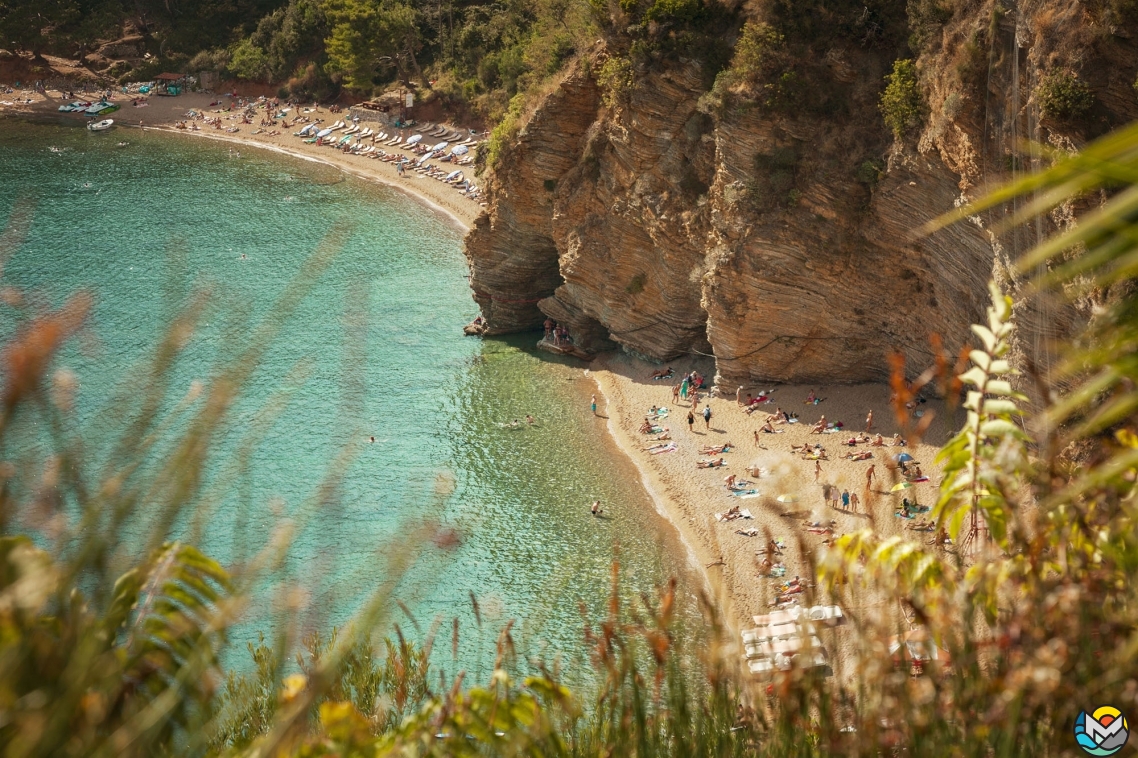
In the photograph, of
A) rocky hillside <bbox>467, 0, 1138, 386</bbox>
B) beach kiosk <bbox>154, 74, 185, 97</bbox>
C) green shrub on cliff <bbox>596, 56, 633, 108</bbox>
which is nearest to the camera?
rocky hillside <bbox>467, 0, 1138, 386</bbox>

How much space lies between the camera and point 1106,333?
3232 mm

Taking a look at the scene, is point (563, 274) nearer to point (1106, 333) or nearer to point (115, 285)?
point (115, 285)

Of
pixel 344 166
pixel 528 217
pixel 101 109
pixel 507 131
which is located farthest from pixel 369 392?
pixel 101 109

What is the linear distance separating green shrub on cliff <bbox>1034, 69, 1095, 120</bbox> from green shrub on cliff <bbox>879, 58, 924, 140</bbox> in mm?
5495

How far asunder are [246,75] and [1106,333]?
88033 millimetres

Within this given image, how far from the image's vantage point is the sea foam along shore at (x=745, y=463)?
28.4m

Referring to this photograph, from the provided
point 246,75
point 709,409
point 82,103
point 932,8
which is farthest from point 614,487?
point 82,103

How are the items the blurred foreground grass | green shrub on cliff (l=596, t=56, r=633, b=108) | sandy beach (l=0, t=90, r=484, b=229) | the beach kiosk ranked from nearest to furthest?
the blurred foreground grass
green shrub on cliff (l=596, t=56, r=633, b=108)
sandy beach (l=0, t=90, r=484, b=229)
the beach kiosk

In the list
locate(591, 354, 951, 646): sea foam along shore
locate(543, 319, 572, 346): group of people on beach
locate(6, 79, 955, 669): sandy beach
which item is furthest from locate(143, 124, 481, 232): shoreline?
locate(591, 354, 951, 646): sea foam along shore

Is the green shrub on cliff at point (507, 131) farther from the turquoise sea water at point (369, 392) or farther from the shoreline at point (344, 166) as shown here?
the shoreline at point (344, 166)

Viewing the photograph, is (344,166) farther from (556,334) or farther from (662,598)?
(662,598)

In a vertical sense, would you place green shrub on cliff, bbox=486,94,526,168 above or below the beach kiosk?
below

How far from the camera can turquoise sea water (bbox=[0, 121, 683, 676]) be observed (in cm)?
2823

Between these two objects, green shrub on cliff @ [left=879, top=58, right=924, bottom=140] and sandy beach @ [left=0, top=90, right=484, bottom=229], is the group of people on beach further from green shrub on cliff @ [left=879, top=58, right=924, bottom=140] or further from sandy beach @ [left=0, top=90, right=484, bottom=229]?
green shrub on cliff @ [left=879, top=58, right=924, bottom=140]
